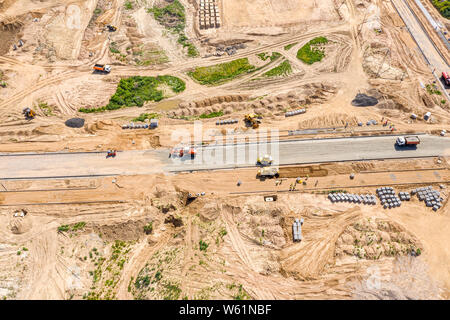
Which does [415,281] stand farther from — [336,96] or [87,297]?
[87,297]

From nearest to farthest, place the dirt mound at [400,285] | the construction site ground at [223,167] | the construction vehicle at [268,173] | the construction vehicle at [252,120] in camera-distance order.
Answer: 1. the dirt mound at [400,285]
2. the construction site ground at [223,167]
3. the construction vehicle at [268,173]
4. the construction vehicle at [252,120]

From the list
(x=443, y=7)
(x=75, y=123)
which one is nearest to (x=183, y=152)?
(x=75, y=123)

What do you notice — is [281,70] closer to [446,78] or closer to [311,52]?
[311,52]

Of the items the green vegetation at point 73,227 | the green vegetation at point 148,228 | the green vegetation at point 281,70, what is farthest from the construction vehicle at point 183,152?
the green vegetation at point 281,70

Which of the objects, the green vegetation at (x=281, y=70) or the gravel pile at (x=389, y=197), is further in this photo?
the green vegetation at (x=281, y=70)

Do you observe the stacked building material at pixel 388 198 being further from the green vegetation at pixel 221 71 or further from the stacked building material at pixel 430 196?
the green vegetation at pixel 221 71
